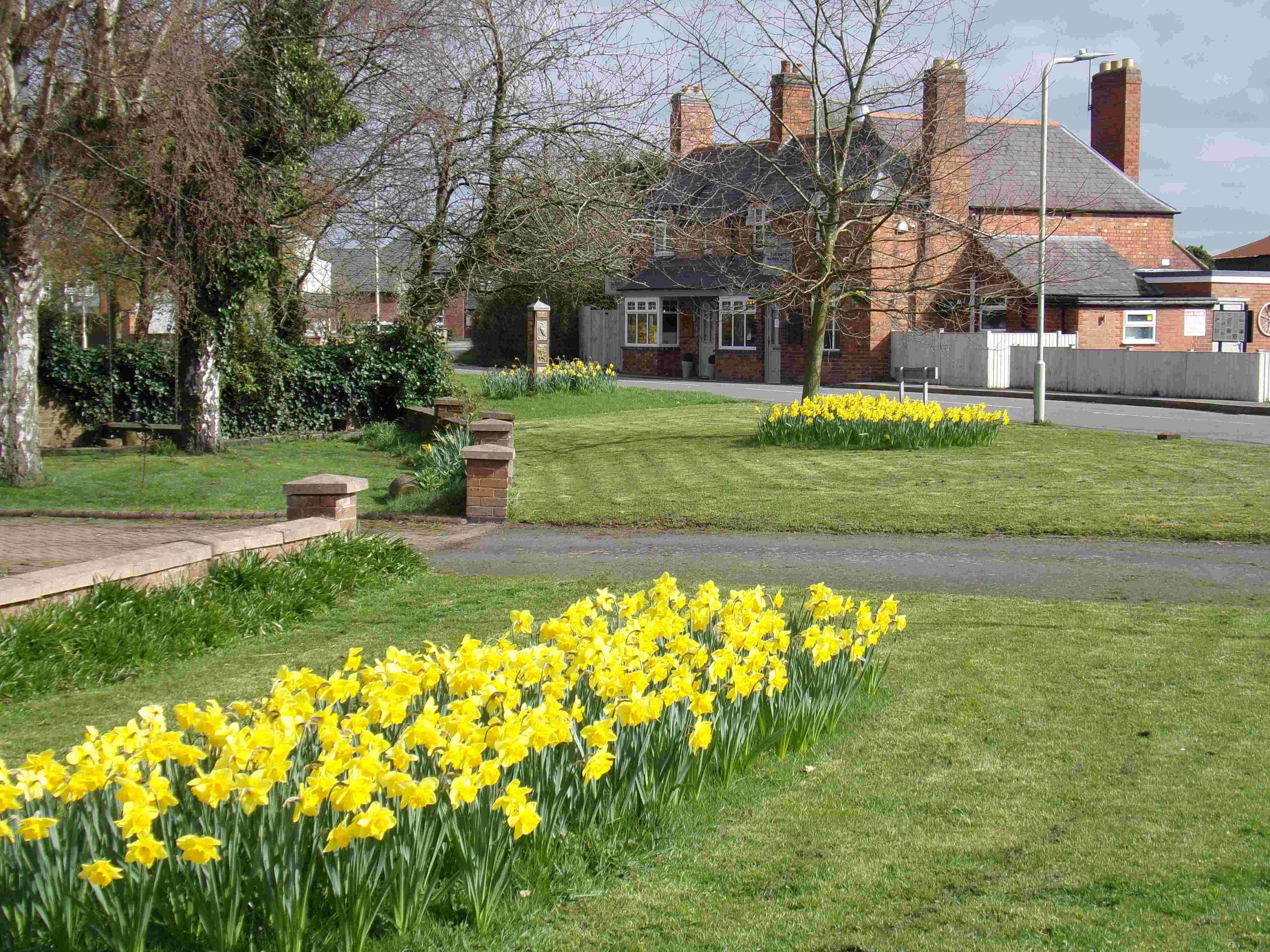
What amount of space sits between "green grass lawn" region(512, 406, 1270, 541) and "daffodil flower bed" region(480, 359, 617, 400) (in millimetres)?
12135

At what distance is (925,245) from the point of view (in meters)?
24.1

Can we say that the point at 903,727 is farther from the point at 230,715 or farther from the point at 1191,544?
the point at 1191,544

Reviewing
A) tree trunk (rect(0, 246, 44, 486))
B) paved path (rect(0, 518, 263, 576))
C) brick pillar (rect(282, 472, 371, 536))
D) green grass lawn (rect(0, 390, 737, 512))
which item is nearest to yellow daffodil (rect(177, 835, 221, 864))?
paved path (rect(0, 518, 263, 576))

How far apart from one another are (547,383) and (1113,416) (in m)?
14.5

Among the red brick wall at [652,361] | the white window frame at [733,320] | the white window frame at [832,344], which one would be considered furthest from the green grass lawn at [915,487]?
the red brick wall at [652,361]

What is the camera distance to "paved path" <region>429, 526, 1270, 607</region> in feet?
30.1

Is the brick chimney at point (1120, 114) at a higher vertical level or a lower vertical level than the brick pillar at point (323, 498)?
higher

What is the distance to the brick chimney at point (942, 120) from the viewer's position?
19.0 m

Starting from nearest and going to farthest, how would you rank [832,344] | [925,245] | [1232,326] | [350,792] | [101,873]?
[101,873]
[350,792]
[925,245]
[1232,326]
[832,344]

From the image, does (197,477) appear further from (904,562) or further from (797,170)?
(797,170)

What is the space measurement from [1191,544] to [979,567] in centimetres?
240

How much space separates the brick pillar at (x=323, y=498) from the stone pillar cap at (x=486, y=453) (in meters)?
2.31

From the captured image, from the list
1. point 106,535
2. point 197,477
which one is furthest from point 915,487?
point 197,477

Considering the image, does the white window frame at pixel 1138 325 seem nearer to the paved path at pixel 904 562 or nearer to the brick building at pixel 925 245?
the brick building at pixel 925 245
